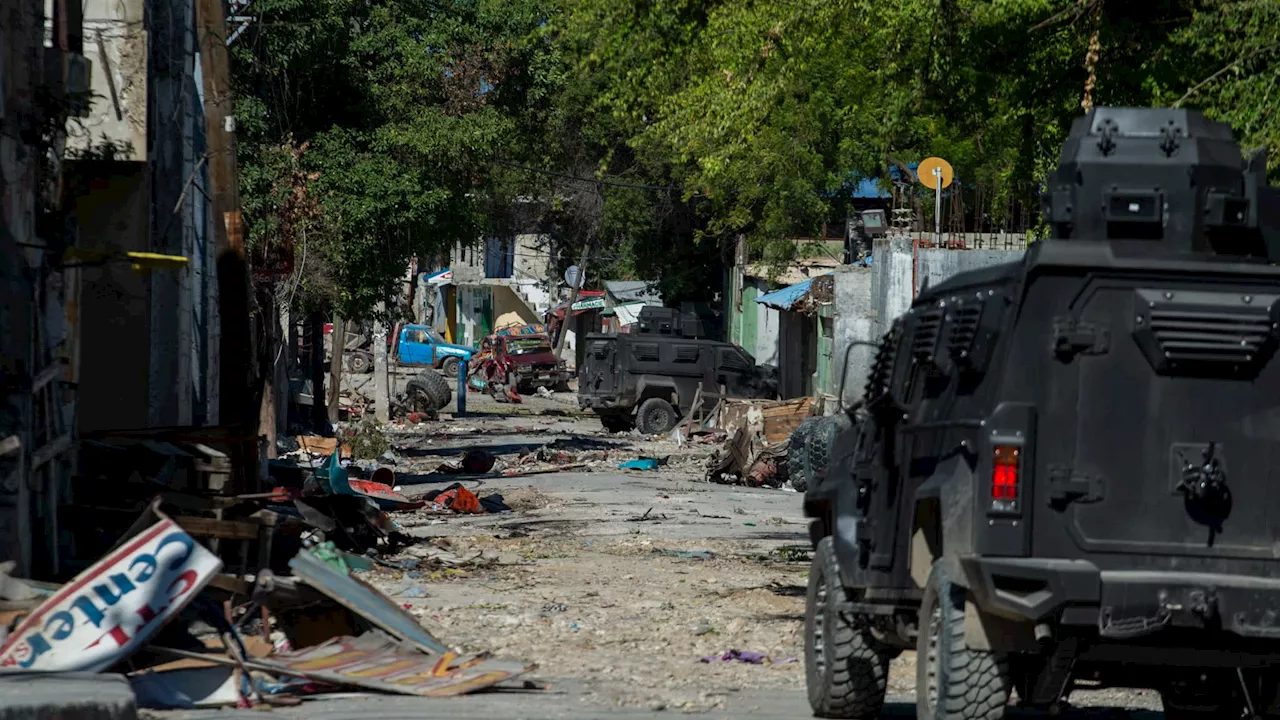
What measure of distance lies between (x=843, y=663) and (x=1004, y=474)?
2163 mm

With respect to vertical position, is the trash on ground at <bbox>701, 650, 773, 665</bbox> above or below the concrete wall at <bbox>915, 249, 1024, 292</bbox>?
below

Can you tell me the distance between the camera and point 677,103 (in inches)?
862

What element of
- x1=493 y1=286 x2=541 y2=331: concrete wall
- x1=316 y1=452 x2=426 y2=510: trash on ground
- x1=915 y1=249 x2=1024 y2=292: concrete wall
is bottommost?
x1=316 y1=452 x2=426 y2=510: trash on ground

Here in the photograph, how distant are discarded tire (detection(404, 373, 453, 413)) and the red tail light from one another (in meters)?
33.2

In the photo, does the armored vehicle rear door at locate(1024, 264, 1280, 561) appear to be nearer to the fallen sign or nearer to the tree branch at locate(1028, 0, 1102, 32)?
the fallen sign

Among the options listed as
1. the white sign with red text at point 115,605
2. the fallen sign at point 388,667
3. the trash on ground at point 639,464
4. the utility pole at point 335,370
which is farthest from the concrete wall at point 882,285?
the white sign with red text at point 115,605

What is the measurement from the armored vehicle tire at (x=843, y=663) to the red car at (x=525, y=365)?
42.9 metres

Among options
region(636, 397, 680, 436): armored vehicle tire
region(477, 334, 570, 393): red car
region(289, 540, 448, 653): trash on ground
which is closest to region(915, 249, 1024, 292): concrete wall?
region(636, 397, 680, 436): armored vehicle tire

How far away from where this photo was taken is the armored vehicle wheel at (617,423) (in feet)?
121

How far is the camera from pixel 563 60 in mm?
32438

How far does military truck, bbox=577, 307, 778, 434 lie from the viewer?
35344 mm

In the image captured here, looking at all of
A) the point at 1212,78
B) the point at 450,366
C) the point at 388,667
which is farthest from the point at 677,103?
the point at 450,366

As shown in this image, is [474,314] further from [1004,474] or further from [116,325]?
[1004,474]

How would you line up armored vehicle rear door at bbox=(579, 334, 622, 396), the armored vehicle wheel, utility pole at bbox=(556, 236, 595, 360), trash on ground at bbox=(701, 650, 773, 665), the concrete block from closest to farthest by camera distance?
the concrete block, trash on ground at bbox=(701, 650, 773, 665), armored vehicle rear door at bbox=(579, 334, 622, 396), the armored vehicle wheel, utility pole at bbox=(556, 236, 595, 360)
